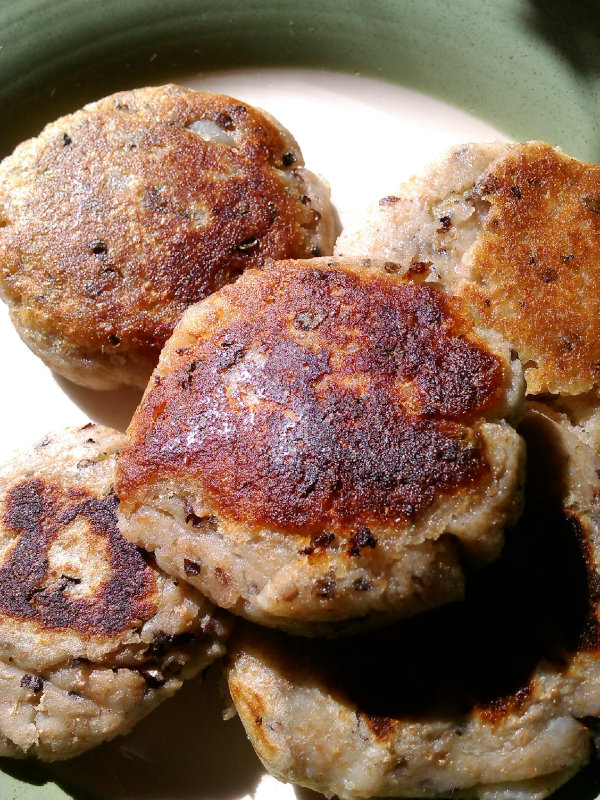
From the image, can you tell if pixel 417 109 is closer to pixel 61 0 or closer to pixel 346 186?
pixel 346 186

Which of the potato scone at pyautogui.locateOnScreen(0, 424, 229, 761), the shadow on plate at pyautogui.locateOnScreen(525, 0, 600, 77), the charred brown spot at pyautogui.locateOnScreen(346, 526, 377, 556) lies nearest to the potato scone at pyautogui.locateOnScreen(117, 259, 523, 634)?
the charred brown spot at pyautogui.locateOnScreen(346, 526, 377, 556)

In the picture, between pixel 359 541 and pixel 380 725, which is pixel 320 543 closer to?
pixel 359 541

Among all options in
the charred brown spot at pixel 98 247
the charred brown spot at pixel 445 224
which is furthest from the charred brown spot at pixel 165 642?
the charred brown spot at pixel 445 224

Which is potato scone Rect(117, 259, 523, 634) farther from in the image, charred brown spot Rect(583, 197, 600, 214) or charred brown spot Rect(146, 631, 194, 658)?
charred brown spot Rect(583, 197, 600, 214)

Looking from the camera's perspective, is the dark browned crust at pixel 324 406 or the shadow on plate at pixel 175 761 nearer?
the dark browned crust at pixel 324 406

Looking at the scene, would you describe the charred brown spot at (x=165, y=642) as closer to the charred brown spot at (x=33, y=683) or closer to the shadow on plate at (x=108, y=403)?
the charred brown spot at (x=33, y=683)

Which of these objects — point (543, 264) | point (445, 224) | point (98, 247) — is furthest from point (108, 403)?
point (543, 264)
